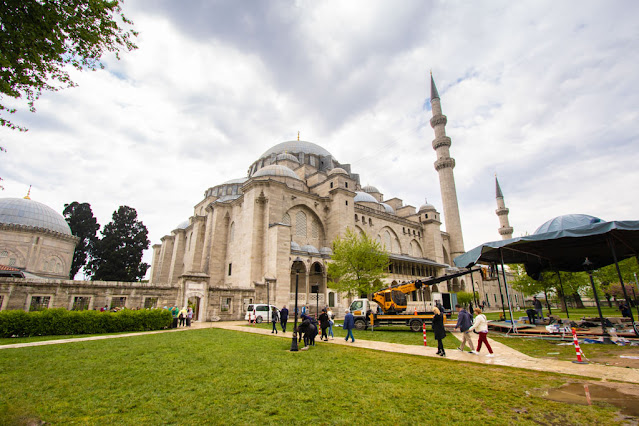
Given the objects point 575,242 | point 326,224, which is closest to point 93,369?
point 575,242

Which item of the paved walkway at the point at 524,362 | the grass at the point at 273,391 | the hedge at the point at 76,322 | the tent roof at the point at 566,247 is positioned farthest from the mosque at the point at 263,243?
the grass at the point at 273,391

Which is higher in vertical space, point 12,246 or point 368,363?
point 12,246

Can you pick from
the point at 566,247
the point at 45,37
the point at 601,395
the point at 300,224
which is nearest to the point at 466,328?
the point at 601,395

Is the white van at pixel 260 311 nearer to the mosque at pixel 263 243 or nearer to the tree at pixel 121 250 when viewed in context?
the mosque at pixel 263 243

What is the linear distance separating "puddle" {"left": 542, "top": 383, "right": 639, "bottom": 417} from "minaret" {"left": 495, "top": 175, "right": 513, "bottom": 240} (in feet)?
169

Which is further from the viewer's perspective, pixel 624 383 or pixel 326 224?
pixel 326 224

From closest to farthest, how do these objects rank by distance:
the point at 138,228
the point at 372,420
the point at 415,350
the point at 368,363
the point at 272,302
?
the point at 372,420, the point at 368,363, the point at 415,350, the point at 272,302, the point at 138,228

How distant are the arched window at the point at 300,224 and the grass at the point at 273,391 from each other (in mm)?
23798

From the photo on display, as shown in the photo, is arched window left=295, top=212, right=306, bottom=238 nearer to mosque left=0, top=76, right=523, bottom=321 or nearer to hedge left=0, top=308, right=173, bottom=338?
mosque left=0, top=76, right=523, bottom=321

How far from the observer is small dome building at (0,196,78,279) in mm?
28938

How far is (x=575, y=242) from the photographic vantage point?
11.2 metres

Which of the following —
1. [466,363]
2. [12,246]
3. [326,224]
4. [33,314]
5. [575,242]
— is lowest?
[466,363]

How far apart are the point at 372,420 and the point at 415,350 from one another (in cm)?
595

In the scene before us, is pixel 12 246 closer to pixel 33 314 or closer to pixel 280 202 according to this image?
pixel 33 314
